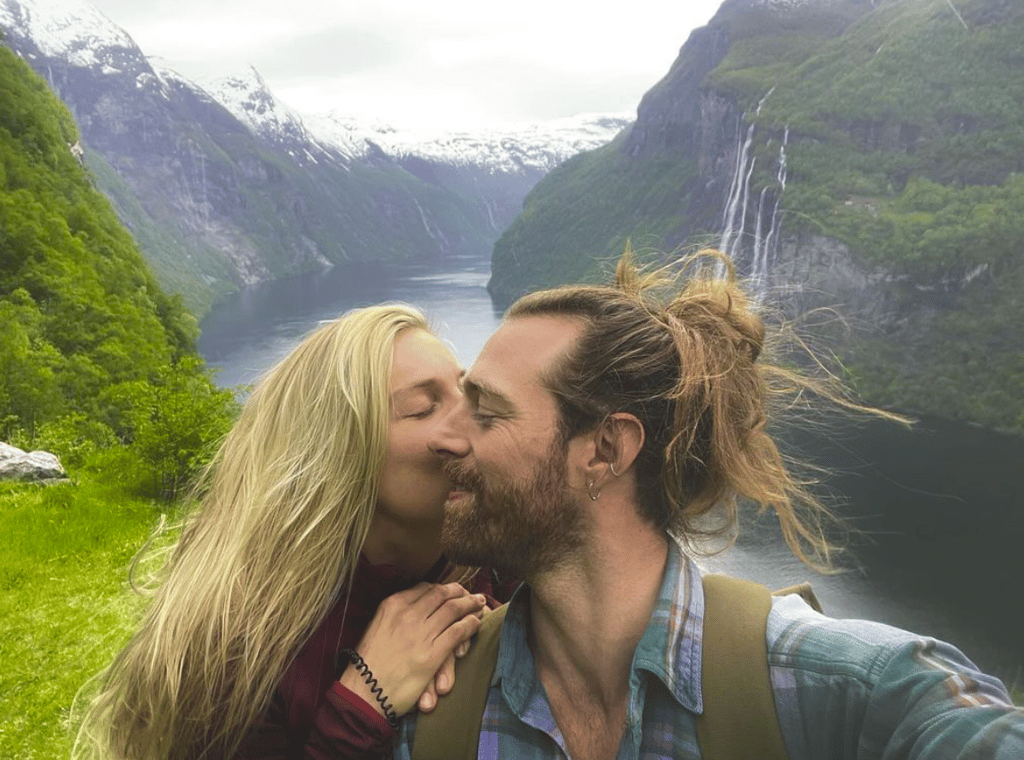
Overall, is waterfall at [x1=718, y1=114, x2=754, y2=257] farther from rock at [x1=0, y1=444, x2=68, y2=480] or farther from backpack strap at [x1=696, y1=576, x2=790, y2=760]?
backpack strap at [x1=696, y1=576, x2=790, y2=760]

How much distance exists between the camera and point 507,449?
2.62m

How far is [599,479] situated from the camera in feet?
8.73

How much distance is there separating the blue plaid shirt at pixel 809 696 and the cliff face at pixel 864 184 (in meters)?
67.4

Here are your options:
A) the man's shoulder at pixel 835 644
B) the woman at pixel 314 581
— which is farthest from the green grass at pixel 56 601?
the man's shoulder at pixel 835 644

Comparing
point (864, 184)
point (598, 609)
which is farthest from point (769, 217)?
point (598, 609)

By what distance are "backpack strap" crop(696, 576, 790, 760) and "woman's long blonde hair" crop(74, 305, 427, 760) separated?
1.35 meters

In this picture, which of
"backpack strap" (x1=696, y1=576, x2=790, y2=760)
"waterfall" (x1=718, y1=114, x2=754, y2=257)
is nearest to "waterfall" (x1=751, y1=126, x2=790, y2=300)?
"waterfall" (x1=718, y1=114, x2=754, y2=257)

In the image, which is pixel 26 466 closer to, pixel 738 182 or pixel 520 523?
pixel 520 523

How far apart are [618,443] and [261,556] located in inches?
51.7

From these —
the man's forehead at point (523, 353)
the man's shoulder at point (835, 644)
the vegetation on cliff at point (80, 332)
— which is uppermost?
the man's forehead at point (523, 353)

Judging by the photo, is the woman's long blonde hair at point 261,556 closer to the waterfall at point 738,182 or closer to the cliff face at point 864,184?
the cliff face at point 864,184

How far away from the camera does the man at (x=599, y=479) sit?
2527mm

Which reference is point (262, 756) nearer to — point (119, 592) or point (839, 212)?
point (119, 592)

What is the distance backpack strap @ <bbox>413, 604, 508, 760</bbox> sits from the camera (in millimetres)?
2545
